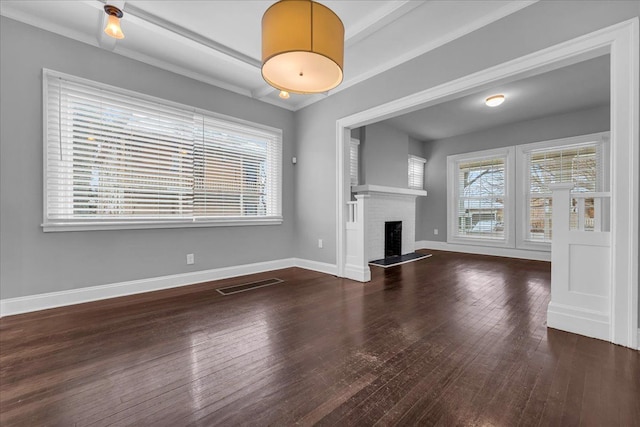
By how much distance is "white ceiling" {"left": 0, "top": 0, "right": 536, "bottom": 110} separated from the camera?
95.3 inches

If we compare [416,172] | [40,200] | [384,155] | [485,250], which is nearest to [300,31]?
[40,200]

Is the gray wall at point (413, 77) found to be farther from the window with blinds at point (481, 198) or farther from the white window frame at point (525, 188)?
the window with blinds at point (481, 198)

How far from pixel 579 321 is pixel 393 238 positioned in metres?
3.87

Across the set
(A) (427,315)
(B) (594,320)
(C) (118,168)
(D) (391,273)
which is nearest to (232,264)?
(C) (118,168)

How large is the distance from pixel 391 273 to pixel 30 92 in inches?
182

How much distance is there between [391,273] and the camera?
424 centimetres

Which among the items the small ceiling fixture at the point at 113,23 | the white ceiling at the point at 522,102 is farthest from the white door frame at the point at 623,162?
the small ceiling fixture at the point at 113,23

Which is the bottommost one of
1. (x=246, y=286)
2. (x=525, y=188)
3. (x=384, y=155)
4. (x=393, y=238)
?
(x=246, y=286)

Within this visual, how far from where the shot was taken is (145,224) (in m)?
3.16

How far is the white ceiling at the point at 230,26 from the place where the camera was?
2420 millimetres

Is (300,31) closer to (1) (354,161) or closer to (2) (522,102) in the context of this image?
(1) (354,161)

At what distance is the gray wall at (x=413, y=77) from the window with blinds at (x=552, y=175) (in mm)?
3999

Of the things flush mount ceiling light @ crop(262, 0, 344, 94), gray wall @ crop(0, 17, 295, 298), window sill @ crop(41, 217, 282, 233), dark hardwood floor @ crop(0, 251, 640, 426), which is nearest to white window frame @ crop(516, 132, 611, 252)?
dark hardwood floor @ crop(0, 251, 640, 426)

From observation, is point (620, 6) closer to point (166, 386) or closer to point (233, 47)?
point (233, 47)
